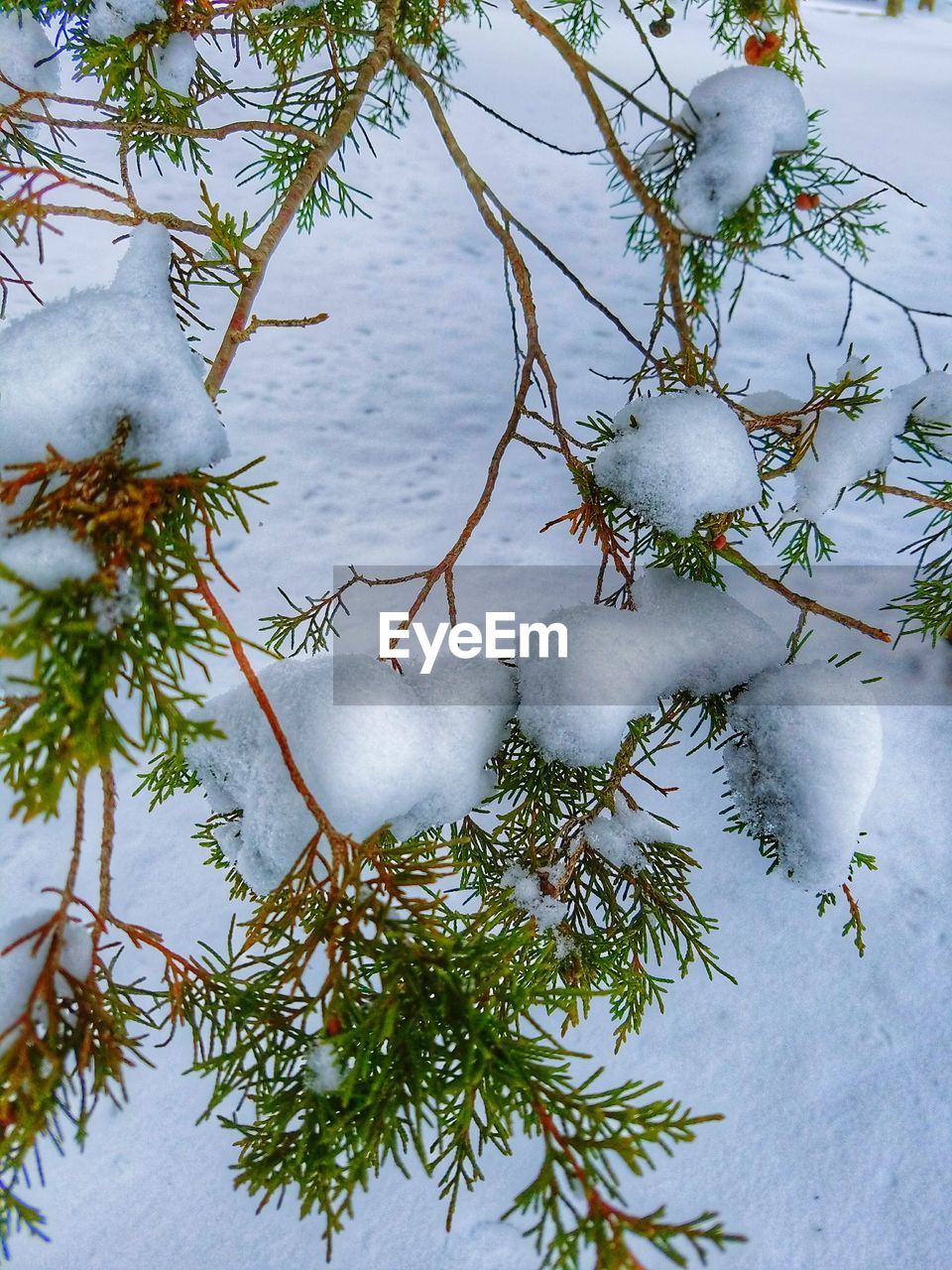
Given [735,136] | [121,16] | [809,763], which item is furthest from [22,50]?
[809,763]

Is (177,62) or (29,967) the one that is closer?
(29,967)

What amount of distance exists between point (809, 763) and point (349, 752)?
39cm

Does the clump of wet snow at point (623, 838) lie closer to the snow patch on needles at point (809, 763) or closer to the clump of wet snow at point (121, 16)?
the snow patch on needles at point (809, 763)

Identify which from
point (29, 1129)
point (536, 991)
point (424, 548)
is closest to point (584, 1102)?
point (536, 991)

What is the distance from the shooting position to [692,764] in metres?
1.70

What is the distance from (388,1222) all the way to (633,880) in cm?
76

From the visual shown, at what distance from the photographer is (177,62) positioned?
875mm

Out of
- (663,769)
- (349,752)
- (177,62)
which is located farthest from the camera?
(663,769)

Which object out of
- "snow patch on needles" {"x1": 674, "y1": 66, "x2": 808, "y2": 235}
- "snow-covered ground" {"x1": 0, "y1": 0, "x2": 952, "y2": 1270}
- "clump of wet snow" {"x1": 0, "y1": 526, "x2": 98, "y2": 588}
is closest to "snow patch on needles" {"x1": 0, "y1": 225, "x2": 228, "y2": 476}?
"clump of wet snow" {"x1": 0, "y1": 526, "x2": 98, "y2": 588}

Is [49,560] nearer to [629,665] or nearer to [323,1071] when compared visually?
[323,1071]

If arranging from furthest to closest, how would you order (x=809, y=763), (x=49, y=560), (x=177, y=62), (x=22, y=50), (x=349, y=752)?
1. (x=22, y=50)
2. (x=177, y=62)
3. (x=809, y=763)
4. (x=349, y=752)
5. (x=49, y=560)

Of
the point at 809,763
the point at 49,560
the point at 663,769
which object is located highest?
the point at 49,560

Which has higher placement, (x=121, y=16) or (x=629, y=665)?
(x=121, y=16)

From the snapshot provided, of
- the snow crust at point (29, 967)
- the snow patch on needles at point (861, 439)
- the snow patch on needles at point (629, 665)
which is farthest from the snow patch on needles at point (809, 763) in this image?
the snow crust at point (29, 967)
